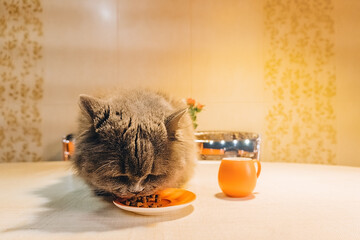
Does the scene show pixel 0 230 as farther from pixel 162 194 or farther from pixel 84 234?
pixel 162 194

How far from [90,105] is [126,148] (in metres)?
0.22

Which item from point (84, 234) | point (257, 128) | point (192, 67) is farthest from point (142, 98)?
point (257, 128)

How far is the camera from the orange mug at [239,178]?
1.16m

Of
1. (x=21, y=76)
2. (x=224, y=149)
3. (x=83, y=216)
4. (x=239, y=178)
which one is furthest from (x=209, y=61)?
(x=83, y=216)

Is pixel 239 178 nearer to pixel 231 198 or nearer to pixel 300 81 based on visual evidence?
pixel 231 198

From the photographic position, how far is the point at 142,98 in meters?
1.28

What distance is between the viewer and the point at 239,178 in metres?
1.16

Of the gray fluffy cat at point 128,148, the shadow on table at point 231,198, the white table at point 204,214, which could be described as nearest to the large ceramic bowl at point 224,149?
the white table at point 204,214

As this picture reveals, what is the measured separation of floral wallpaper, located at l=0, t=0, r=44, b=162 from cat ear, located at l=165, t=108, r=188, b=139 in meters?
3.25

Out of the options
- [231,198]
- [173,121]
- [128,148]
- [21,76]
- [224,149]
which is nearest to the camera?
[128,148]

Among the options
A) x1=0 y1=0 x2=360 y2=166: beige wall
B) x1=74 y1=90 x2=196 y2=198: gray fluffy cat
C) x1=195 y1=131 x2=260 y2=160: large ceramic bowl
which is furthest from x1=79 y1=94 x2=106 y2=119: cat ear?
x1=0 y1=0 x2=360 y2=166: beige wall

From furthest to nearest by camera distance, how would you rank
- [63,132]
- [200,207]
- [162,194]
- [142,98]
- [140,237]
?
[63,132] → [142,98] → [162,194] → [200,207] → [140,237]

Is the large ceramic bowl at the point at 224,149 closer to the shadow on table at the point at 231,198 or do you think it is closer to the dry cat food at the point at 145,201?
the shadow on table at the point at 231,198

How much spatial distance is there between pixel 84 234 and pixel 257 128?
3.30 meters
